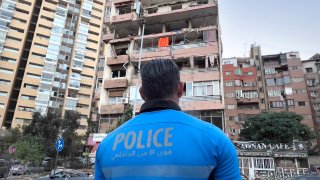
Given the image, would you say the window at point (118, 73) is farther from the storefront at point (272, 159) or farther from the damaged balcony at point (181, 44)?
the storefront at point (272, 159)

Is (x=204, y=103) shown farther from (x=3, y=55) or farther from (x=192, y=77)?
(x=3, y=55)

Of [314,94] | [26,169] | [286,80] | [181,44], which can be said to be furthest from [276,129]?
[26,169]

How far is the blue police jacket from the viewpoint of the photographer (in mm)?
1353

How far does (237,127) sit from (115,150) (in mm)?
52942

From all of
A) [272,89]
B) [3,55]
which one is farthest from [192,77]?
[3,55]

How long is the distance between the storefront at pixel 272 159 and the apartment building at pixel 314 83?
112ft

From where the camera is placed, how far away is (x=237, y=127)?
51.4m

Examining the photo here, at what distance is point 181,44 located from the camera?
25656mm

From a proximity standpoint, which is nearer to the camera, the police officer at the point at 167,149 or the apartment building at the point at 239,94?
the police officer at the point at 167,149

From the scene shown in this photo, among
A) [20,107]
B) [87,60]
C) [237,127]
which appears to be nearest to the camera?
[237,127]

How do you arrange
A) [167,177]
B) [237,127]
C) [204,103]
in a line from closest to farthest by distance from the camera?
[167,177], [204,103], [237,127]

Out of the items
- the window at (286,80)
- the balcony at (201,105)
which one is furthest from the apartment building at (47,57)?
the window at (286,80)

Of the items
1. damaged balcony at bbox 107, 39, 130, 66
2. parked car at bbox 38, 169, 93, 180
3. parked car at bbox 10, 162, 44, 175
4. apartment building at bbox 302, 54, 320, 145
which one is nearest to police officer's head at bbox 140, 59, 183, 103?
parked car at bbox 38, 169, 93, 180

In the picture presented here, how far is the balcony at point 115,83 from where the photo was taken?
85.1 feet
